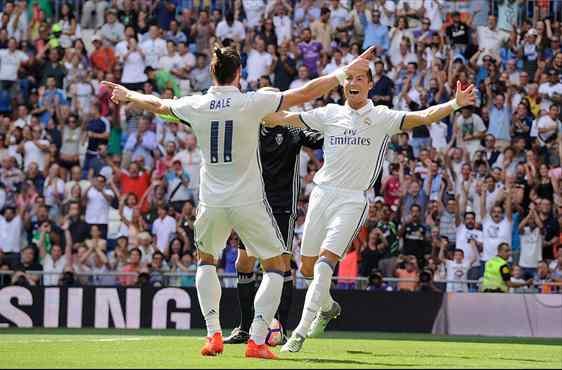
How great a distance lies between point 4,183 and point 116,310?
5.03 m

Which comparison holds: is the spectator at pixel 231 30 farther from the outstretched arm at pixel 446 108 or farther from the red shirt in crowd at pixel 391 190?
the outstretched arm at pixel 446 108

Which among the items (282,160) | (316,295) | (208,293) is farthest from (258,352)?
(282,160)

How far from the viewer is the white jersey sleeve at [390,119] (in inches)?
520

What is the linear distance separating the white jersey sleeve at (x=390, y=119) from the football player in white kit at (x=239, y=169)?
5.51 ft

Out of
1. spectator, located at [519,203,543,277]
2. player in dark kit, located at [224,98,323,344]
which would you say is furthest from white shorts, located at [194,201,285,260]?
spectator, located at [519,203,543,277]

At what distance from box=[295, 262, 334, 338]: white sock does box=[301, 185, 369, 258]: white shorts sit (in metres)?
0.25

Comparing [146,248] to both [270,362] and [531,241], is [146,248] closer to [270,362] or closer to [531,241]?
[531,241]

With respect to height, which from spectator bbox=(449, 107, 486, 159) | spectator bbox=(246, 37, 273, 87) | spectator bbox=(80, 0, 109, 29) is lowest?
spectator bbox=(449, 107, 486, 159)

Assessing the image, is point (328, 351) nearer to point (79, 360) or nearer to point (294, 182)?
point (294, 182)

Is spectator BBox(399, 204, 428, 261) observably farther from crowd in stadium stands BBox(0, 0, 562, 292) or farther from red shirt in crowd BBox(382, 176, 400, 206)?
red shirt in crowd BBox(382, 176, 400, 206)

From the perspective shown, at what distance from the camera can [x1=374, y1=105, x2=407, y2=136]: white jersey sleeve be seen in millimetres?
13219

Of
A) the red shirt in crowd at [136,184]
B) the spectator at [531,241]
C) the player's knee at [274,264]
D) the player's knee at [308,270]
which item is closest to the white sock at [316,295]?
the player's knee at [274,264]

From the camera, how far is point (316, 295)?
1267 centimetres

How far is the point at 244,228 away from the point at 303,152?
43.2 feet
